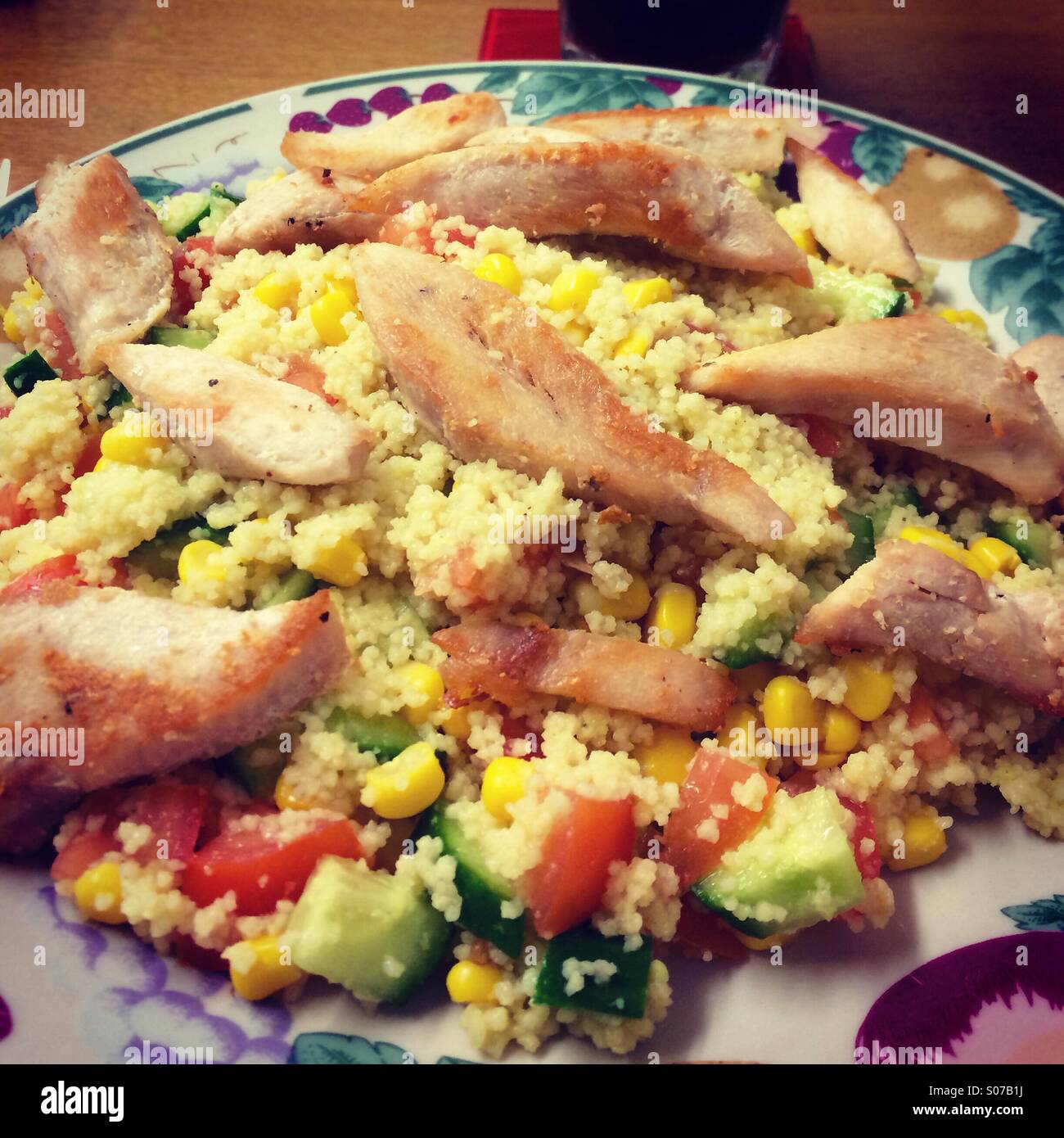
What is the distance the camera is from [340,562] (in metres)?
2.19

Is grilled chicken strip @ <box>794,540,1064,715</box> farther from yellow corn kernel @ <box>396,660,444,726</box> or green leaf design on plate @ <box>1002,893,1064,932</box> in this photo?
yellow corn kernel @ <box>396,660,444,726</box>

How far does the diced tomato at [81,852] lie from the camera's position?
1998 millimetres

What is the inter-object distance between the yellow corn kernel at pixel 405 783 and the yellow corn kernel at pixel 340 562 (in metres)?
0.43

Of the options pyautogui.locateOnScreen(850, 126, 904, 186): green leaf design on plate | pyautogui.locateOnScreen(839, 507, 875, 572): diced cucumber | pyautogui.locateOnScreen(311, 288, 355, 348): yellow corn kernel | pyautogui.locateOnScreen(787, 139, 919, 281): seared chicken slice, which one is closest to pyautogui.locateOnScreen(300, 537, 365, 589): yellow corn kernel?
pyautogui.locateOnScreen(311, 288, 355, 348): yellow corn kernel

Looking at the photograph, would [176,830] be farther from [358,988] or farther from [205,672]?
[358,988]

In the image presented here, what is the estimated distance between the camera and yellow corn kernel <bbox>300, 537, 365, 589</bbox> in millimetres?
2158

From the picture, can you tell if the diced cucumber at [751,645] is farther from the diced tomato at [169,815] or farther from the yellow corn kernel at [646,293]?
the diced tomato at [169,815]

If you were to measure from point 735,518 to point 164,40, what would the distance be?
416 centimetres

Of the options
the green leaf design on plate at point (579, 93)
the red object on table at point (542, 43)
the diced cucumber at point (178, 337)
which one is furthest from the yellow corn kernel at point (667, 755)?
the red object on table at point (542, 43)

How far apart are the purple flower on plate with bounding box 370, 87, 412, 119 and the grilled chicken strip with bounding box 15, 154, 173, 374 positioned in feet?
4.01

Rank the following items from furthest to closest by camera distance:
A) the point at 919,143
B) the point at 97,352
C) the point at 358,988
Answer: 1. the point at 919,143
2. the point at 97,352
3. the point at 358,988

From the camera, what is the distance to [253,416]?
227cm

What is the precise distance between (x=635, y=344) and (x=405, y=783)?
125 centimetres

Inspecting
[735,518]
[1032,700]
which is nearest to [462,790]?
[735,518]
